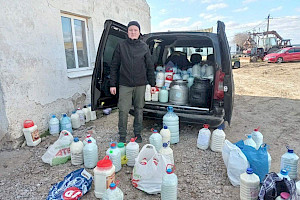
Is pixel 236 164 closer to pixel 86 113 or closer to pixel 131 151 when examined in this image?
pixel 131 151

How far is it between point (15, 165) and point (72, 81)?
2113 mm

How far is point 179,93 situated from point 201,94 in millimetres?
424

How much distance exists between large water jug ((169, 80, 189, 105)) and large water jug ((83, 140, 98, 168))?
1817 millimetres

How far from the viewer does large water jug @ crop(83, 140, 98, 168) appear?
2762 mm

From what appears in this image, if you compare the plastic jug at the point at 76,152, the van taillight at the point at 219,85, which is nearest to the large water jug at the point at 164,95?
the van taillight at the point at 219,85

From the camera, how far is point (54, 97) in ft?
13.6

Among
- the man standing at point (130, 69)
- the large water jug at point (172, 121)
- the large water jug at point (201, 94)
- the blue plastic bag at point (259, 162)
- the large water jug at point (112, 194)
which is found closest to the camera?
the large water jug at point (112, 194)

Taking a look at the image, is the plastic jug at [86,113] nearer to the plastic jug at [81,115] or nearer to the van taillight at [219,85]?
the plastic jug at [81,115]

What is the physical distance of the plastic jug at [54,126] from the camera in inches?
154

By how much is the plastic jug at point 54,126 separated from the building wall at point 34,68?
17 cm

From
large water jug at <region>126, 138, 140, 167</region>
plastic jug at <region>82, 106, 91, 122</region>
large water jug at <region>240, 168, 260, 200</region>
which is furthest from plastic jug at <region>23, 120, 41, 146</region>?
large water jug at <region>240, 168, 260, 200</region>

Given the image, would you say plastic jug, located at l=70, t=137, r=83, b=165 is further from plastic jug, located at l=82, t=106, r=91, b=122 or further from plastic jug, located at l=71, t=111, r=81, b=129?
plastic jug, located at l=82, t=106, r=91, b=122

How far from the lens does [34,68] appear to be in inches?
145

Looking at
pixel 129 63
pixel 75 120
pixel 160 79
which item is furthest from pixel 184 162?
pixel 75 120
